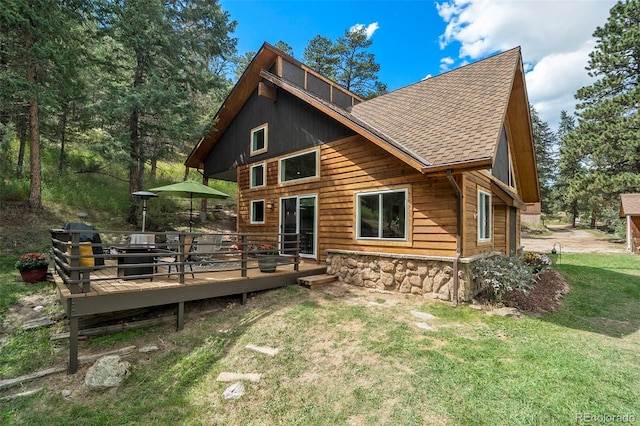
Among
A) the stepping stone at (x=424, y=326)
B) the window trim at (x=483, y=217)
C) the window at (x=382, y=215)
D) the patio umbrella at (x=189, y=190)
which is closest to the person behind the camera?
the stepping stone at (x=424, y=326)

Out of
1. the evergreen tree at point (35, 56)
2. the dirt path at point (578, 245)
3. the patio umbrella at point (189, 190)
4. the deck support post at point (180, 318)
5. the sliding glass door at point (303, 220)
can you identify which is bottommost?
the deck support post at point (180, 318)

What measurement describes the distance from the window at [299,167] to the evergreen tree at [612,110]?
19.4 meters

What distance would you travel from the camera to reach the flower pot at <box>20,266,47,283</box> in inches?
247

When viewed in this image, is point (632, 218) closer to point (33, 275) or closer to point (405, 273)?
point (405, 273)

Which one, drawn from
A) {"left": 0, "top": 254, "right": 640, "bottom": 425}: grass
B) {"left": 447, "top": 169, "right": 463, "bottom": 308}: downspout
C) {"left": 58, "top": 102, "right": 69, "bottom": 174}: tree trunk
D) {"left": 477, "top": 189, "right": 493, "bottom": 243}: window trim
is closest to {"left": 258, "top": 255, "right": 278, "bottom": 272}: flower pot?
{"left": 0, "top": 254, "right": 640, "bottom": 425}: grass

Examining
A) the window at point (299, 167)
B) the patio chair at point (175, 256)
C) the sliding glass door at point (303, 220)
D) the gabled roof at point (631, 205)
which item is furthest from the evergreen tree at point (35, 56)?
the gabled roof at point (631, 205)

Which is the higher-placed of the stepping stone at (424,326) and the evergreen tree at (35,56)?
the evergreen tree at (35,56)

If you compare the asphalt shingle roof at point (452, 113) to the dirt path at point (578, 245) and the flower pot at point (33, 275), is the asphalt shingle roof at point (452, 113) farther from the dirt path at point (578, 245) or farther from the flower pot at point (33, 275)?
the dirt path at point (578, 245)

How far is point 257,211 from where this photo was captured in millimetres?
10703

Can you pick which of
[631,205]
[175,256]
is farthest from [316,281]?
[631,205]

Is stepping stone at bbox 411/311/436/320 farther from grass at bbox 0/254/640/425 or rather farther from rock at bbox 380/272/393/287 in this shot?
rock at bbox 380/272/393/287

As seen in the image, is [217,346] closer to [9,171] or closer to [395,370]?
[395,370]

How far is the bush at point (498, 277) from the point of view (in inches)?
224

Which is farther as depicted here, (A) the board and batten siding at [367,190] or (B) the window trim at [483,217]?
(B) the window trim at [483,217]
